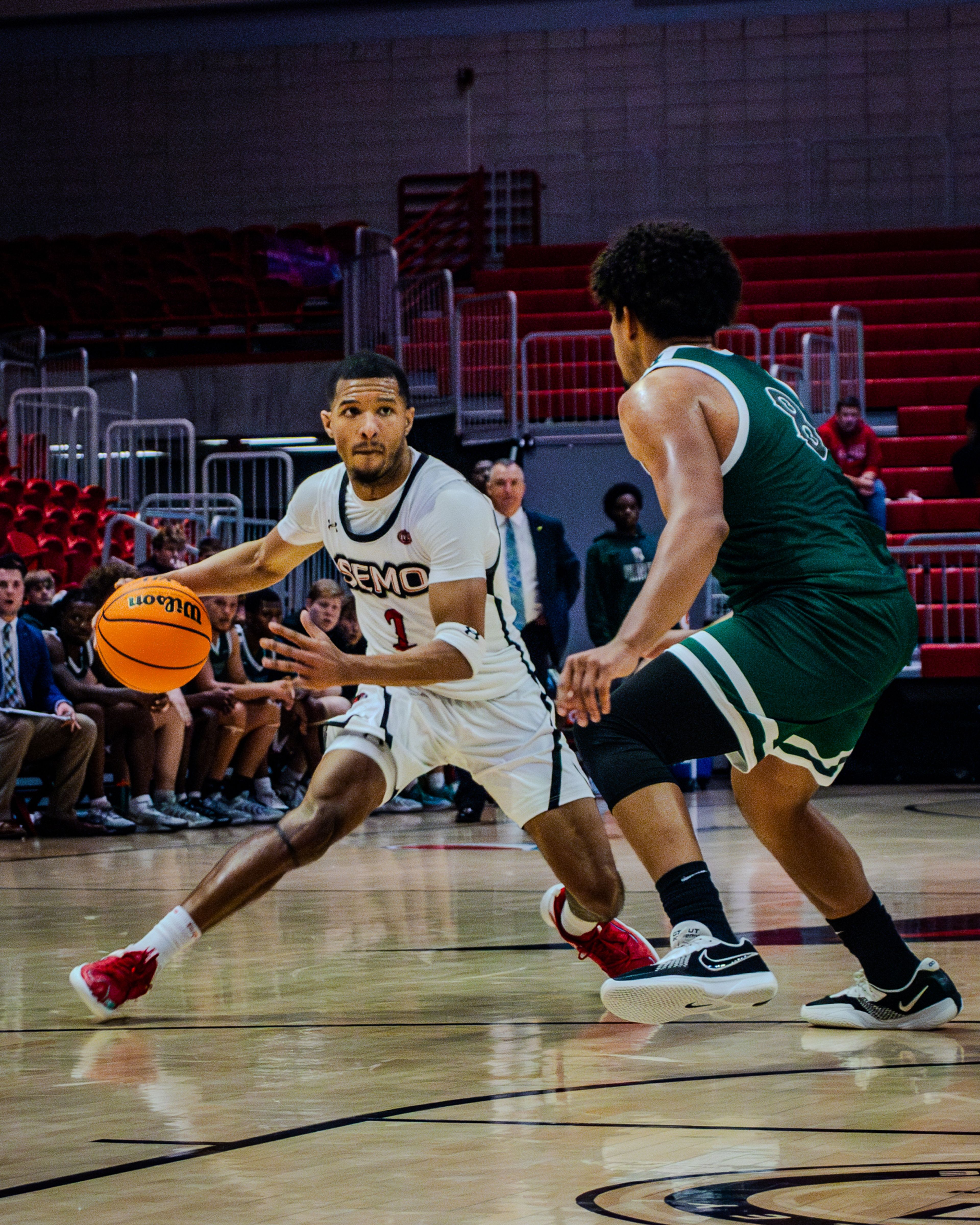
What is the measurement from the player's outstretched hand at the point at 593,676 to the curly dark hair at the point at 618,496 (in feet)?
26.0

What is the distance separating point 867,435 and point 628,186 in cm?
753

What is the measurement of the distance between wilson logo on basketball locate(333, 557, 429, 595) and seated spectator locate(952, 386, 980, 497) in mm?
10500

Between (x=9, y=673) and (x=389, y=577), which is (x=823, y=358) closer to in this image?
(x=9, y=673)

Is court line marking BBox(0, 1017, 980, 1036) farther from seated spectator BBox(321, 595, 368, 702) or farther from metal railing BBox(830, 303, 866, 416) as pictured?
metal railing BBox(830, 303, 866, 416)

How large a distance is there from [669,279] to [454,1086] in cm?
163

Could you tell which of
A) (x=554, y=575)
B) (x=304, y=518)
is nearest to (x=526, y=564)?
(x=554, y=575)

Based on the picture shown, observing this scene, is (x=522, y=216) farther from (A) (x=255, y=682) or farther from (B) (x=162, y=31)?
(A) (x=255, y=682)

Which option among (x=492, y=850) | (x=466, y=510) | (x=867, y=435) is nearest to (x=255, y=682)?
(x=492, y=850)

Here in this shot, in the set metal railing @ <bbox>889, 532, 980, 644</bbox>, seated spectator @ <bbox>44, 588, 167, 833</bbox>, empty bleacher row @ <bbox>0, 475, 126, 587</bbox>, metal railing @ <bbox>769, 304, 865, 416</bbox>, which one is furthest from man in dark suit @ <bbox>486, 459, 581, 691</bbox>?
metal railing @ <bbox>769, 304, 865, 416</bbox>

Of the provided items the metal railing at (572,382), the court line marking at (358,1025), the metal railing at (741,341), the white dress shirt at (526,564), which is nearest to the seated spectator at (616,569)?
the white dress shirt at (526,564)

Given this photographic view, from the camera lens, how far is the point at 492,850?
8312mm

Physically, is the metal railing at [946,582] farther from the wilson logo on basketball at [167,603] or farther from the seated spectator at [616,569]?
the wilson logo on basketball at [167,603]

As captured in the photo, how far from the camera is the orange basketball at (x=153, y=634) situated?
466 cm

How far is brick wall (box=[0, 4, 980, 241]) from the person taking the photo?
1970 cm
